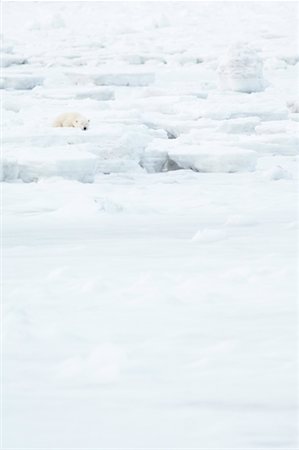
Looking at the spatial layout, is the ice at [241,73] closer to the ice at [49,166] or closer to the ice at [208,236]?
the ice at [49,166]

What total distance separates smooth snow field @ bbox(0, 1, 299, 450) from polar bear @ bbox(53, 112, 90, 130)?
0.16m

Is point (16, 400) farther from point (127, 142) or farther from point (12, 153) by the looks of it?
point (127, 142)

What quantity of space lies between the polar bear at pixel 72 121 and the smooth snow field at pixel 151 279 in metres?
0.16

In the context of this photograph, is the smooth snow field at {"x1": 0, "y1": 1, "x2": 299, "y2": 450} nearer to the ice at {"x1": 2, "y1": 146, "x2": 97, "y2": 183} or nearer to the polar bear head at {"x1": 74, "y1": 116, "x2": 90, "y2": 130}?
the ice at {"x1": 2, "y1": 146, "x2": 97, "y2": 183}

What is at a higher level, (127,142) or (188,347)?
(127,142)

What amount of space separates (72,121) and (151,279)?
4.78 metres

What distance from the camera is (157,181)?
704 cm

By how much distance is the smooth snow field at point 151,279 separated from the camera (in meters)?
2.66

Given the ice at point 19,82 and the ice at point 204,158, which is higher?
the ice at point 19,82

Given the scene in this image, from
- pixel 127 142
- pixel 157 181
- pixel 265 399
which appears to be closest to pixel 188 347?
pixel 265 399

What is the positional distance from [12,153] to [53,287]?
10.9 ft

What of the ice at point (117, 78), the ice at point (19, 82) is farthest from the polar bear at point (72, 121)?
the ice at point (117, 78)

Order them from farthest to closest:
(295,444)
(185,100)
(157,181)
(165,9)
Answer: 1. (165,9)
2. (185,100)
3. (157,181)
4. (295,444)

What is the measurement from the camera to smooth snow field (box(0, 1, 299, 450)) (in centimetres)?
266
